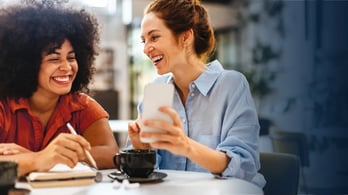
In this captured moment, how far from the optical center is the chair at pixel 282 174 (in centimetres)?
127

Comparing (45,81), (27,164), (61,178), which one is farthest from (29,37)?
(61,178)

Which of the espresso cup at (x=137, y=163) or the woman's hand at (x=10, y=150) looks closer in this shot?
the espresso cup at (x=137, y=163)

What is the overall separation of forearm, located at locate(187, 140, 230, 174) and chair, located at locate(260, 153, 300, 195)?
9.7 inches

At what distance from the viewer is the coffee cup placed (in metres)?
0.85

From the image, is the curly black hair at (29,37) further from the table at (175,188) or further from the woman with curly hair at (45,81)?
the table at (175,188)

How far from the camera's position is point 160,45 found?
136 centimetres

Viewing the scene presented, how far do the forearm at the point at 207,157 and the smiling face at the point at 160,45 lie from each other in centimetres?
37

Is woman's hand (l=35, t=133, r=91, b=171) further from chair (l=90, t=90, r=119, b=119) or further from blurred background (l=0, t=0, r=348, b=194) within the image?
chair (l=90, t=90, r=119, b=119)

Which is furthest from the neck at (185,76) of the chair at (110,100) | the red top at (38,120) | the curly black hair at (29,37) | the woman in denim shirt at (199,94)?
the chair at (110,100)

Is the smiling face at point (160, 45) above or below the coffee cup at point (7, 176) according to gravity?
above

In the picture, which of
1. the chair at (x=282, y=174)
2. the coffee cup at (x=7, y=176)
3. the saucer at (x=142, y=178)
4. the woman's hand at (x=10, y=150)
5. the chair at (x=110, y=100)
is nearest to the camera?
the coffee cup at (x=7, y=176)

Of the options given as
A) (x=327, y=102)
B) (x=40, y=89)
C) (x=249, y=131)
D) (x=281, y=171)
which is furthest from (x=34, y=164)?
(x=327, y=102)

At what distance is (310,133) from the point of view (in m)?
1.39

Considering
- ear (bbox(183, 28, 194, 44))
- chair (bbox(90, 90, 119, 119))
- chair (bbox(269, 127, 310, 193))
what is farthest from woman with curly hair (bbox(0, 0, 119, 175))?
chair (bbox(90, 90, 119, 119))
